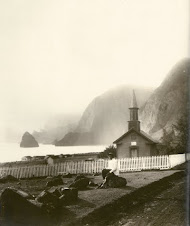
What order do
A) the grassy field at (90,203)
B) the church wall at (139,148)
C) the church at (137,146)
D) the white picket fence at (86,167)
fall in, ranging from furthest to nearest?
the church wall at (139,148) < the church at (137,146) < the white picket fence at (86,167) < the grassy field at (90,203)

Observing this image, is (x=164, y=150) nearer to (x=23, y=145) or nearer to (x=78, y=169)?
(x=78, y=169)

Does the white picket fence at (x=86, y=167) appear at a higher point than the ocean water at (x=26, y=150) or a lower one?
lower

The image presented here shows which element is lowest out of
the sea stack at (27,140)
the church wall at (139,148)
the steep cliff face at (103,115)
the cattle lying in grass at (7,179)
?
the cattle lying in grass at (7,179)

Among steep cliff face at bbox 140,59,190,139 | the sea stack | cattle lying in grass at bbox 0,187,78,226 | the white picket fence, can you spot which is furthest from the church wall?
cattle lying in grass at bbox 0,187,78,226

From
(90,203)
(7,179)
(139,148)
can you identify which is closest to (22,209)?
(90,203)

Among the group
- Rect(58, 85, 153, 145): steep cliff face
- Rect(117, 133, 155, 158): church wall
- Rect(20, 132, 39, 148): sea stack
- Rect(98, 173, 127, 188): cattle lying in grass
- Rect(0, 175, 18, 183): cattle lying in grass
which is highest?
Rect(58, 85, 153, 145): steep cliff face

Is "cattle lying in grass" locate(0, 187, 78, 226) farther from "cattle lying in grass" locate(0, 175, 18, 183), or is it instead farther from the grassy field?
"cattle lying in grass" locate(0, 175, 18, 183)

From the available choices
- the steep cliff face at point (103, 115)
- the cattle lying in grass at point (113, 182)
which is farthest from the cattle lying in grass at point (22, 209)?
the cattle lying in grass at point (113, 182)

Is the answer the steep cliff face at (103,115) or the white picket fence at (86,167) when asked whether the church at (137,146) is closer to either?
the white picket fence at (86,167)
